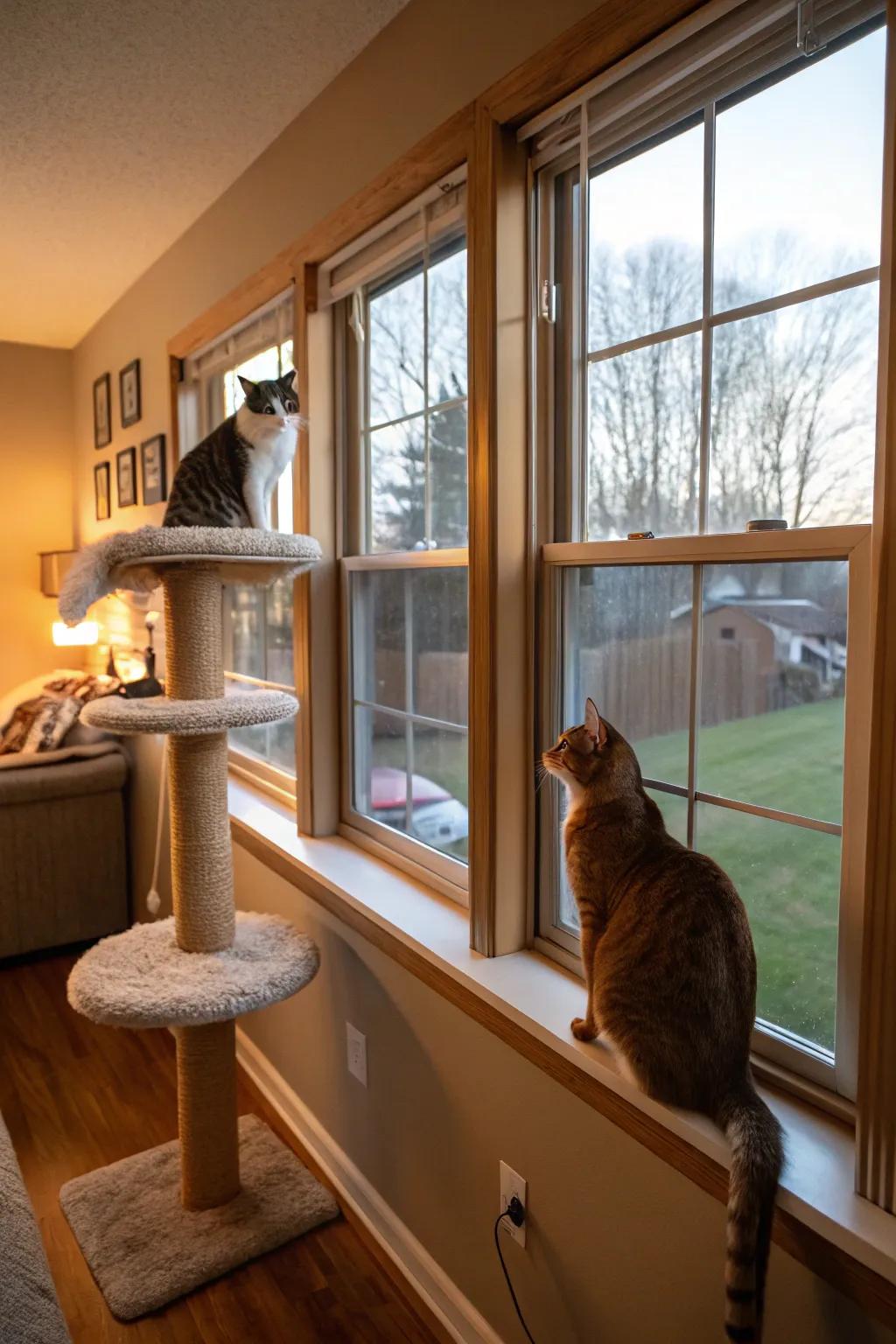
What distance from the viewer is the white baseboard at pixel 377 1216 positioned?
1560mm

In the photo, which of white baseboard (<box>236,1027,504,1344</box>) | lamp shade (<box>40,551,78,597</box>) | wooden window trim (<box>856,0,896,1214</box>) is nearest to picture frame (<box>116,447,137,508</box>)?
lamp shade (<box>40,551,78,597</box>)

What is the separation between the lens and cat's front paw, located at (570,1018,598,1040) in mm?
1236

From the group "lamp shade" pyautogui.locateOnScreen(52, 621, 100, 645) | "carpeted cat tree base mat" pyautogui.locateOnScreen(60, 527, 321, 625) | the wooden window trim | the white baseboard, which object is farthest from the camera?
"lamp shade" pyautogui.locateOnScreen(52, 621, 100, 645)

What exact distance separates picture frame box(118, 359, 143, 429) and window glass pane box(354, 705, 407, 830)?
1.89 metres

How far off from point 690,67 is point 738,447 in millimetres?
506

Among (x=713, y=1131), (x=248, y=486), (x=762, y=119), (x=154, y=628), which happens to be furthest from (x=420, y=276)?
(x=154, y=628)

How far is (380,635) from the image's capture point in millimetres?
2074

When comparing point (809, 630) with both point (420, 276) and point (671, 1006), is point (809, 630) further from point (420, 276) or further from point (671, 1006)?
point (420, 276)

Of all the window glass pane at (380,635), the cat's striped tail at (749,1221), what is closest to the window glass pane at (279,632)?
the window glass pane at (380,635)

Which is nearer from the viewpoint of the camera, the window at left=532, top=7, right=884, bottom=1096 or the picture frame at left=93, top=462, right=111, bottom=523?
the window at left=532, top=7, right=884, bottom=1096

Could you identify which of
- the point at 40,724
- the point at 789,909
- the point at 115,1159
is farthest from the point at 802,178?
the point at 40,724

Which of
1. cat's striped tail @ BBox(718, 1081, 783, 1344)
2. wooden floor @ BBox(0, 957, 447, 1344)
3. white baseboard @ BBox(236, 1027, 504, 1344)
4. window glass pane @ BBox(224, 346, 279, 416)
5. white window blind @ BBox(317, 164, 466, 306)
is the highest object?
white window blind @ BBox(317, 164, 466, 306)

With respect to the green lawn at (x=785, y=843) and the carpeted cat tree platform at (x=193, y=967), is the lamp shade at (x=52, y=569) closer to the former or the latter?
the carpeted cat tree platform at (x=193, y=967)

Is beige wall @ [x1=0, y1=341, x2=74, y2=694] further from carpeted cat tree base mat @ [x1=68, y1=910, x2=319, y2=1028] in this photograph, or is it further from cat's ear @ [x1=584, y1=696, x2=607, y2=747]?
cat's ear @ [x1=584, y1=696, x2=607, y2=747]
